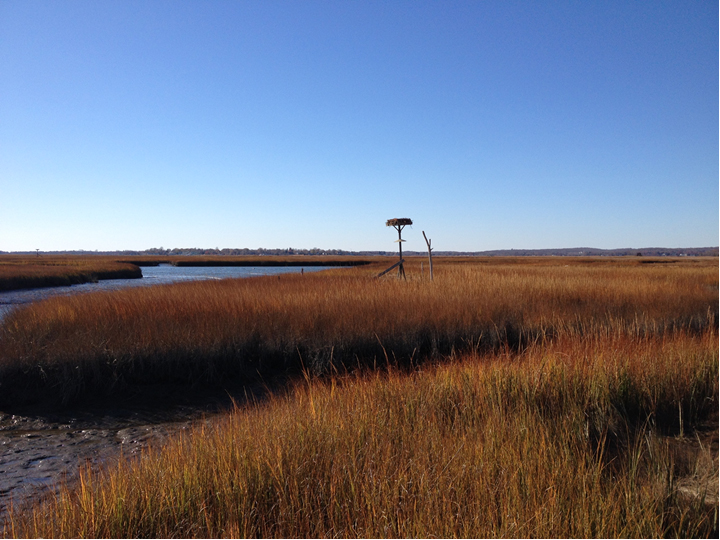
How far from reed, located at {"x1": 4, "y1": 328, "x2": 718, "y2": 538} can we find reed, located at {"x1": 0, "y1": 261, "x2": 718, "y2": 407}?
2438 mm

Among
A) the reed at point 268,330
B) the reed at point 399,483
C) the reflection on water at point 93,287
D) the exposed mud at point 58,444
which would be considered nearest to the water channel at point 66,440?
the exposed mud at point 58,444

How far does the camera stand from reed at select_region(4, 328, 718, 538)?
8.11 ft

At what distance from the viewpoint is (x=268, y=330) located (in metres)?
8.20

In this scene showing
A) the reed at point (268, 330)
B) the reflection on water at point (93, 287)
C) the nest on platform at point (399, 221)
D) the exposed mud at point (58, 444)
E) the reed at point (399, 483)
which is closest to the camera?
the reed at point (399, 483)

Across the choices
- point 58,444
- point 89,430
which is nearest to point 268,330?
point 89,430

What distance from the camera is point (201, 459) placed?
10.3ft

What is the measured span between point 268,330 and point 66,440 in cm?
358

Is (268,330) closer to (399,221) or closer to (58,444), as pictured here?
(58,444)

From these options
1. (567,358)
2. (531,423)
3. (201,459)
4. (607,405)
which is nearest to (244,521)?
(201,459)

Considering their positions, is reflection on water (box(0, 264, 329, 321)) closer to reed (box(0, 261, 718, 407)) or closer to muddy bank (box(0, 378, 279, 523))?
reed (box(0, 261, 718, 407))

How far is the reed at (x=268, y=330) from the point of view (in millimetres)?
6848

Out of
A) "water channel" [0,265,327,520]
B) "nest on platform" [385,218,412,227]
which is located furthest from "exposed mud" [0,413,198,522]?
"nest on platform" [385,218,412,227]

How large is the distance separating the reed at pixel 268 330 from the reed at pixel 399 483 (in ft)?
8.00

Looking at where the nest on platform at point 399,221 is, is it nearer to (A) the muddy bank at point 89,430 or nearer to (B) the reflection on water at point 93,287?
(B) the reflection on water at point 93,287
